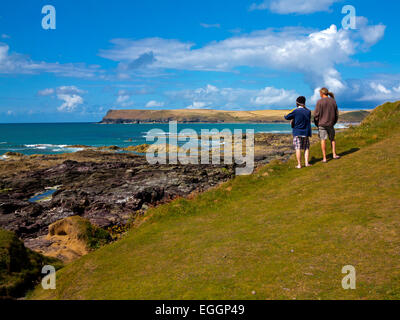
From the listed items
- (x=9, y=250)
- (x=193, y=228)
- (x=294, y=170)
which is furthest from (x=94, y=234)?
(x=294, y=170)

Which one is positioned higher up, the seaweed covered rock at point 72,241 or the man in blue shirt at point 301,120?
the man in blue shirt at point 301,120

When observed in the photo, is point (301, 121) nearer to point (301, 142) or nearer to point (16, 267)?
point (301, 142)

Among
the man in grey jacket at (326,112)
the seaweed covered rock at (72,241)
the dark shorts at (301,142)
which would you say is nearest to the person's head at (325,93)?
the man in grey jacket at (326,112)

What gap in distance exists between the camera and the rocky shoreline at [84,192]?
25.0 metres

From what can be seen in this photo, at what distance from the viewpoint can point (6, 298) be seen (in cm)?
924

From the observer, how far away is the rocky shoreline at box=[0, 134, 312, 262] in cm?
2500

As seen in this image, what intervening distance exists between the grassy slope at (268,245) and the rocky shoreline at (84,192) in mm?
7179

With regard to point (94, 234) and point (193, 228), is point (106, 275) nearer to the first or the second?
point (193, 228)

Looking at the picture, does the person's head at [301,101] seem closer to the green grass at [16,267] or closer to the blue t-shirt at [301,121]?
the blue t-shirt at [301,121]

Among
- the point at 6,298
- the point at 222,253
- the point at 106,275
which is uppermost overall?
the point at 222,253

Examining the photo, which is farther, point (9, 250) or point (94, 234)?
point (94, 234)

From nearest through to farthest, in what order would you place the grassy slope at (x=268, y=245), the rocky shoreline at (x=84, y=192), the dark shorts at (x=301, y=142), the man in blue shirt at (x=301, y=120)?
the grassy slope at (x=268, y=245) < the man in blue shirt at (x=301, y=120) < the dark shorts at (x=301, y=142) < the rocky shoreline at (x=84, y=192)
